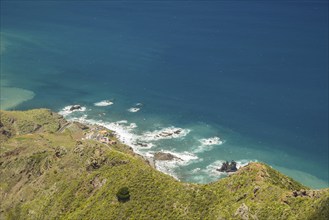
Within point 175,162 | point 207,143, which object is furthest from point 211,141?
point 175,162

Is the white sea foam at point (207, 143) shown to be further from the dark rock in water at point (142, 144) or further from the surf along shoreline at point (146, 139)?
the dark rock in water at point (142, 144)

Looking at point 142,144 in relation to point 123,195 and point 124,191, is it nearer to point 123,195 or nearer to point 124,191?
point 124,191

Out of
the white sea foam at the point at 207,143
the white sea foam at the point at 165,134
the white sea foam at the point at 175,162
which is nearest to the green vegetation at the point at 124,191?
the white sea foam at the point at 175,162

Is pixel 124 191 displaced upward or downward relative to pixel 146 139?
upward

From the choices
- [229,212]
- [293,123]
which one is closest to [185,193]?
[229,212]

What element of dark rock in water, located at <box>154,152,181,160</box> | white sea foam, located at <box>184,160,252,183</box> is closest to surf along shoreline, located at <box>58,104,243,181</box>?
dark rock in water, located at <box>154,152,181,160</box>
